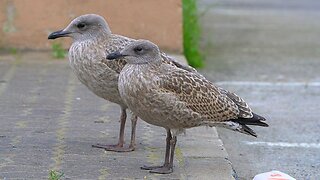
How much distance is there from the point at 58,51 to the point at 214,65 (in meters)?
2.14

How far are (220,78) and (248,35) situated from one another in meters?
3.94

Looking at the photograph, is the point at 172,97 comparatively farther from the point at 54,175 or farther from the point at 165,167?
the point at 54,175

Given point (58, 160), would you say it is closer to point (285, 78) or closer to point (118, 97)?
point (118, 97)

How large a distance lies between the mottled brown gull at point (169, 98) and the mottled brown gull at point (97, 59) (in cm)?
38

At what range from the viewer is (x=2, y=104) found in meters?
8.58

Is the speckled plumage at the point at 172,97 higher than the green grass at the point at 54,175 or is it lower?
higher

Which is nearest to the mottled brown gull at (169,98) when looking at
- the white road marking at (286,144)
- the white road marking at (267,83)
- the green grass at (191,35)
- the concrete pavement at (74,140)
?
the concrete pavement at (74,140)

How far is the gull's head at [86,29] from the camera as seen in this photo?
22.9 ft

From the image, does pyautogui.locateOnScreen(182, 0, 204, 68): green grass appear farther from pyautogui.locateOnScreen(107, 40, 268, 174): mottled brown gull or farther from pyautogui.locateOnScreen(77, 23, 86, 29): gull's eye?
pyautogui.locateOnScreen(107, 40, 268, 174): mottled brown gull

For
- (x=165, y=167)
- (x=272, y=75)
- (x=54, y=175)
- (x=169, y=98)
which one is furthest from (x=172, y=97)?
(x=272, y=75)

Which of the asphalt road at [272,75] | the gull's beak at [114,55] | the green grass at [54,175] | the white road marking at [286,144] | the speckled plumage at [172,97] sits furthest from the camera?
the white road marking at [286,144]

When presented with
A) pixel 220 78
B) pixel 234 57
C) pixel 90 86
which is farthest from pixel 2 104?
pixel 234 57

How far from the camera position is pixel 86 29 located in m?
7.00

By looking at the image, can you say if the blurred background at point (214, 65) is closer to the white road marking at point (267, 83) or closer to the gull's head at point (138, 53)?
the white road marking at point (267, 83)
